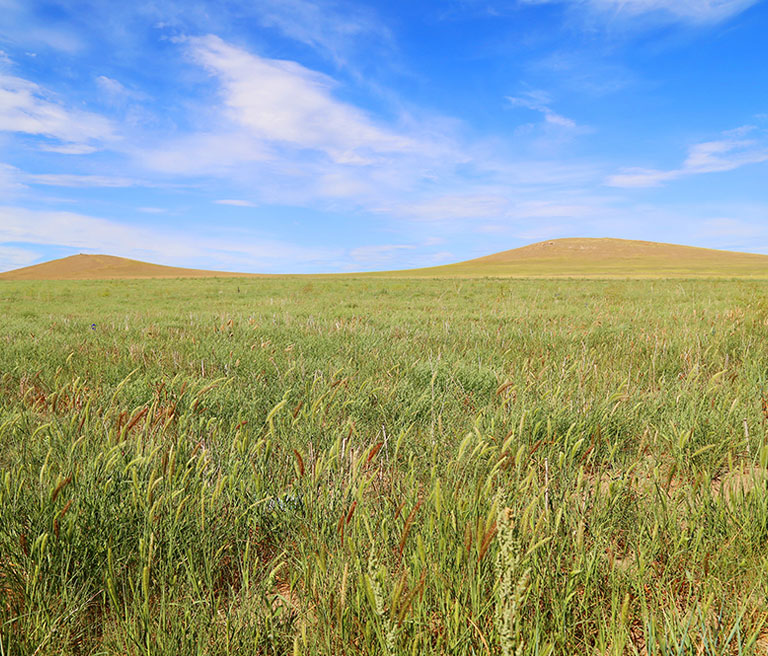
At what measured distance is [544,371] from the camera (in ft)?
13.3

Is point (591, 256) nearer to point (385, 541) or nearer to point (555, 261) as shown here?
point (555, 261)

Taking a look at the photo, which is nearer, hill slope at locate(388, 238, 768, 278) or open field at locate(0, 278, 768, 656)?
open field at locate(0, 278, 768, 656)

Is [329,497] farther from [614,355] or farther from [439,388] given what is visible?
[614,355]

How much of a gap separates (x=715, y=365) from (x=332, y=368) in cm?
379

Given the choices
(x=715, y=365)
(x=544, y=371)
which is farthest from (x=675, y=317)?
(x=544, y=371)

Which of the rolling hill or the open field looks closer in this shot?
the open field

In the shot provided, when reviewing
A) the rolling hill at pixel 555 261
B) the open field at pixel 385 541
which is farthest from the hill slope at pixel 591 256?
the open field at pixel 385 541

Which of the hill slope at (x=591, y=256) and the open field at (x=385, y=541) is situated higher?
the hill slope at (x=591, y=256)

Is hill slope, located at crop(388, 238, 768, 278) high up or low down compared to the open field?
up

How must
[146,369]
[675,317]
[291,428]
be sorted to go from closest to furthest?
[291,428]
[146,369]
[675,317]

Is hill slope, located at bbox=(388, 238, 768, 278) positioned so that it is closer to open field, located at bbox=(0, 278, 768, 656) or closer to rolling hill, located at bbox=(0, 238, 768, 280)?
rolling hill, located at bbox=(0, 238, 768, 280)

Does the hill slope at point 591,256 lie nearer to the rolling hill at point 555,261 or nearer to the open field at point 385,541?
the rolling hill at point 555,261

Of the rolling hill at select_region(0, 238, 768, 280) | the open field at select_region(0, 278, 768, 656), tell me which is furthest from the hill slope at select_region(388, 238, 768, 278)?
the open field at select_region(0, 278, 768, 656)

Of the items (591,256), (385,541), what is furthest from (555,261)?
(385,541)
